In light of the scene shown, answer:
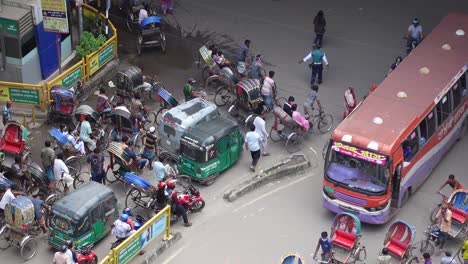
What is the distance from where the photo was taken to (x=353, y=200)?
2511 cm

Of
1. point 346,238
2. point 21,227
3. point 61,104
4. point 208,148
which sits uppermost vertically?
point 208,148

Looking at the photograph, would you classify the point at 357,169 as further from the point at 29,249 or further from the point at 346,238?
the point at 29,249

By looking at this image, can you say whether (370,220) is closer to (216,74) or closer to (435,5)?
(216,74)

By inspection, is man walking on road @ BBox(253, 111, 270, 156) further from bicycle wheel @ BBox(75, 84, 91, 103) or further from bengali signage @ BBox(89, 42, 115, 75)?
bengali signage @ BBox(89, 42, 115, 75)

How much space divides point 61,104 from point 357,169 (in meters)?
9.97

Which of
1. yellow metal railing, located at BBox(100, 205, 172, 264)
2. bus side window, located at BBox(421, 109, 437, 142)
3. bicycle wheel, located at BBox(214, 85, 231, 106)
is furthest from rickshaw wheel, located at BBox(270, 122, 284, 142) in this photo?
yellow metal railing, located at BBox(100, 205, 172, 264)

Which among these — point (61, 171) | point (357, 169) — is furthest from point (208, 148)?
point (357, 169)

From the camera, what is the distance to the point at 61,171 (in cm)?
2562

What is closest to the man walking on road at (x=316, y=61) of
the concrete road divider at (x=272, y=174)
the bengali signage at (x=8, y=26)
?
the concrete road divider at (x=272, y=174)

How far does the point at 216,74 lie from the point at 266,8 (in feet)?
24.9

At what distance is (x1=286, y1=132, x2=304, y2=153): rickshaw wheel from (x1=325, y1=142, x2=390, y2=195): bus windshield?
10.9ft

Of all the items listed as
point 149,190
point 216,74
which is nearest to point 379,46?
point 216,74

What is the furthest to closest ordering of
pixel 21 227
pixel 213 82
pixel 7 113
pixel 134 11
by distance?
pixel 134 11 < pixel 213 82 < pixel 7 113 < pixel 21 227

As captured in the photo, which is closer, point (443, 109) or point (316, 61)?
point (443, 109)
